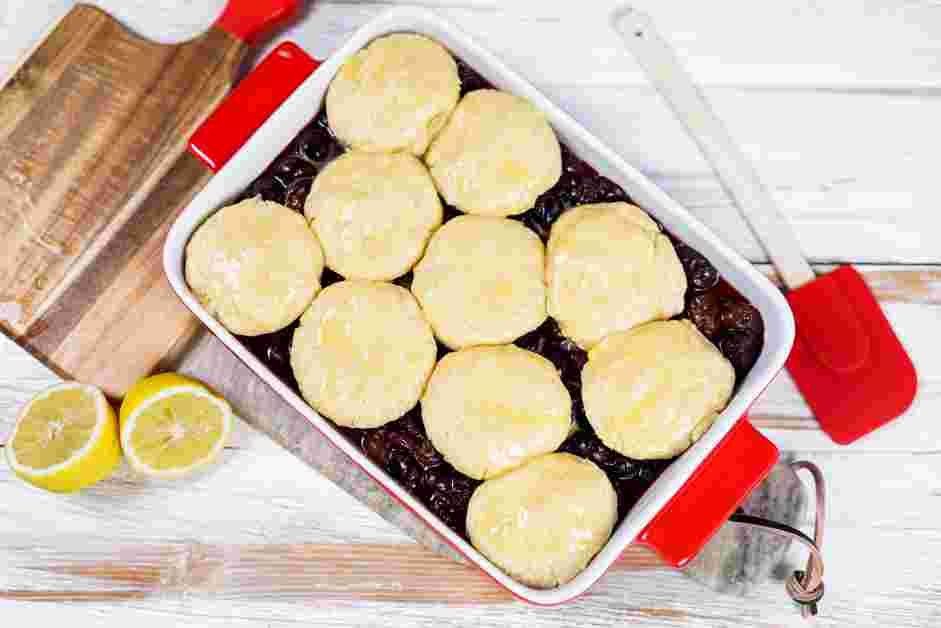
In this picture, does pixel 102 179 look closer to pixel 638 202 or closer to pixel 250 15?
pixel 250 15

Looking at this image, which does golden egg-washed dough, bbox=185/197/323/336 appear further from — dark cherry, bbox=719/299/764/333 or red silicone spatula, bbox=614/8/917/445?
red silicone spatula, bbox=614/8/917/445

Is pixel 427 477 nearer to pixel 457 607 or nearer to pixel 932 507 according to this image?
pixel 457 607

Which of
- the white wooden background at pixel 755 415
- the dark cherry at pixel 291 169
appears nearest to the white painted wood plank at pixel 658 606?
the white wooden background at pixel 755 415

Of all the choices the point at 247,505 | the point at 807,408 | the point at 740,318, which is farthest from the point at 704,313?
the point at 247,505

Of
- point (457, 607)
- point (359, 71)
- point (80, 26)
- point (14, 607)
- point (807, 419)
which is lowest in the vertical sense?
point (807, 419)

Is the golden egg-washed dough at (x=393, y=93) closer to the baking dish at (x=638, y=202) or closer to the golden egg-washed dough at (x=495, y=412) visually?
the baking dish at (x=638, y=202)

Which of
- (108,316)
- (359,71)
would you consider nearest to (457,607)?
(108,316)
